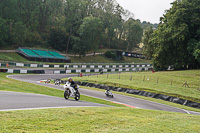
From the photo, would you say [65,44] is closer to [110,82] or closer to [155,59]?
[155,59]

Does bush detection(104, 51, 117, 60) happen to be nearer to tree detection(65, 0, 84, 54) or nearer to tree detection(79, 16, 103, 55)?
tree detection(79, 16, 103, 55)

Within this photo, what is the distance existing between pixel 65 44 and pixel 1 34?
2782 centimetres

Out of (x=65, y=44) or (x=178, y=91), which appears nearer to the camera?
(x=178, y=91)

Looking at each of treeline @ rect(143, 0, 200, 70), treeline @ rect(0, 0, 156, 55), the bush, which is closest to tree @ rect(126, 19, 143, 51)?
the bush

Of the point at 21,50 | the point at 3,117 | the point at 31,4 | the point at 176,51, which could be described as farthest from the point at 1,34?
A: the point at 3,117

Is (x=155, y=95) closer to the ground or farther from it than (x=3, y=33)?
closer to the ground

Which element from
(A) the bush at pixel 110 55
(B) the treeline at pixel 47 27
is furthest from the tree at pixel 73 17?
(A) the bush at pixel 110 55

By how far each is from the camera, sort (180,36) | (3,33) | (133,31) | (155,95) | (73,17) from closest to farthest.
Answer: (155,95), (180,36), (3,33), (73,17), (133,31)

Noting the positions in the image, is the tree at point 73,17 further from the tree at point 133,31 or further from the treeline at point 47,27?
the tree at point 133,31


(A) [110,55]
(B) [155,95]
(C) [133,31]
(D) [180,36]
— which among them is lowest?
(B) [155,95]

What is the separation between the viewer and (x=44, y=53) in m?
74.0

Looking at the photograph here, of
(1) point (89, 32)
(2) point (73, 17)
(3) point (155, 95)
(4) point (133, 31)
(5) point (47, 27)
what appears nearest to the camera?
(3) point (155, 95)

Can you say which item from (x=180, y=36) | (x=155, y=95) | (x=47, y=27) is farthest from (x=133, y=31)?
(x=155, y=95)

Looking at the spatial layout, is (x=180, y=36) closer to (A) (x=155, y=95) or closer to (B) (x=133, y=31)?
(A) (x=155, y=95)
